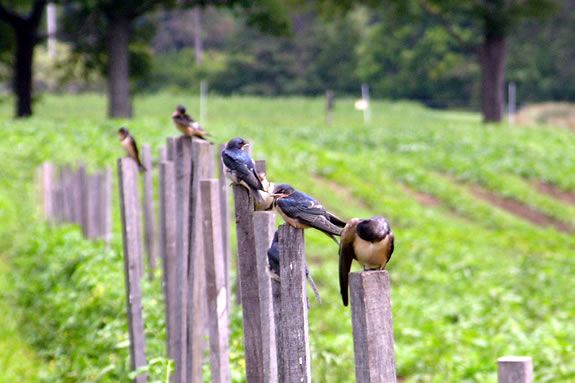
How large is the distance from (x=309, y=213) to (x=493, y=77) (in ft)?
126

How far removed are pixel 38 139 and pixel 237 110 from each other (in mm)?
22040

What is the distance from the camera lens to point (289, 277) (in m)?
3.57

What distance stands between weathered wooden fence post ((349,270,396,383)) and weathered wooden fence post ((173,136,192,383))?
8.67ft

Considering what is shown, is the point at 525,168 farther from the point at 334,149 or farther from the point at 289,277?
the point at 289,277

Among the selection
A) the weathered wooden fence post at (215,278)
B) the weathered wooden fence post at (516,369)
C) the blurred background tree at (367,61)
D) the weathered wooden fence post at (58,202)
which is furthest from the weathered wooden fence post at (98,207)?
the blurred background tree at (367,61)

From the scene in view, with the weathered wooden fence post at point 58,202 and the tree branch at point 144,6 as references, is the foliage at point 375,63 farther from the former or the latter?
the weathered wooden fence post at point 58,202

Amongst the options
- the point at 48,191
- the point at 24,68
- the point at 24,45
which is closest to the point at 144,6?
the point at 24,45

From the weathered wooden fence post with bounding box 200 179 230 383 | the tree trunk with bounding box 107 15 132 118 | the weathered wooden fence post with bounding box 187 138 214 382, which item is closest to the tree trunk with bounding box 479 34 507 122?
the tree trunk with bounding box 107 15 132 118

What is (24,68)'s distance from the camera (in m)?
36.9

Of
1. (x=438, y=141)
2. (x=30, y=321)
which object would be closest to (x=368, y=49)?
(x=438, y=141)

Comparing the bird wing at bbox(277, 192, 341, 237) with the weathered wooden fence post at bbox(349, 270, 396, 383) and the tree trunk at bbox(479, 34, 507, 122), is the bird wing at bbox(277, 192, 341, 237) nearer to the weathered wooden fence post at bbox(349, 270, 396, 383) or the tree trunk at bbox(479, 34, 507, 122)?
the weathered wooden fence post at bbox(349, 270, 396, 383)

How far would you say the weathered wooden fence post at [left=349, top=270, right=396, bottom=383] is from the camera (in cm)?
300

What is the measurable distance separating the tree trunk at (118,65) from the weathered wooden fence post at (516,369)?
3258 cm

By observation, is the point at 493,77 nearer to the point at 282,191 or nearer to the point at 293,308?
the point at 282,191
